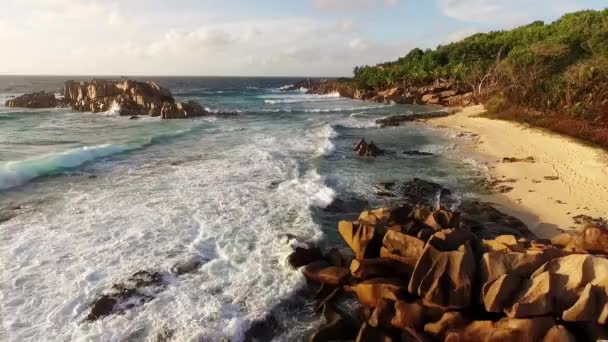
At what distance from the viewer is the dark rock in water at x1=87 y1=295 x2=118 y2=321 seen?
10.2 m

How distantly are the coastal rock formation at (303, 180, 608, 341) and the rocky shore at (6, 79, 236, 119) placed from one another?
43335mm

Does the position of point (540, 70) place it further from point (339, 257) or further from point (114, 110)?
point (114, 110)

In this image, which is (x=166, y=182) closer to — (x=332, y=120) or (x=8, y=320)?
(x=8, y=320)

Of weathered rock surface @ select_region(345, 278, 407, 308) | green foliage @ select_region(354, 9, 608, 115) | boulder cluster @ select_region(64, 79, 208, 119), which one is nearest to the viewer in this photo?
weathered rock surface @ select_region(345, 278, 407, 308)

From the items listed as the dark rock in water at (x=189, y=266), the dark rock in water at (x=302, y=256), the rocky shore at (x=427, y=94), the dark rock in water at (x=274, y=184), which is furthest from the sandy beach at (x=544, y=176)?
the rocky shore at (x=427, y=94)

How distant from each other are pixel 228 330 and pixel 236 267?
296 centimetres

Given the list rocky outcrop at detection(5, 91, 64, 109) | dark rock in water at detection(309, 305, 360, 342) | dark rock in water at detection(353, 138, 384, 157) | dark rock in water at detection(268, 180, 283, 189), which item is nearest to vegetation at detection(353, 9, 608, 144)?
dark rock in water at detection(353, 138, 384, 157)

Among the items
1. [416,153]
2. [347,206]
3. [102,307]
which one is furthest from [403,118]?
[102,307]

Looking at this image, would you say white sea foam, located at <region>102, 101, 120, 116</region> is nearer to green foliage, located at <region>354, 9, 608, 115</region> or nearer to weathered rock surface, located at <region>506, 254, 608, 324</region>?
green foliage, located at <region>354, 9, 608, 115</region>

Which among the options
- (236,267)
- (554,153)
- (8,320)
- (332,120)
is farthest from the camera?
(332,120)

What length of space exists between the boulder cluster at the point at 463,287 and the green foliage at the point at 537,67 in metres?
26.1

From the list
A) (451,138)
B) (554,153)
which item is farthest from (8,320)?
(451,138)

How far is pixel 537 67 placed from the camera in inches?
1727

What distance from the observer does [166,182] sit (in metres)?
21.2
